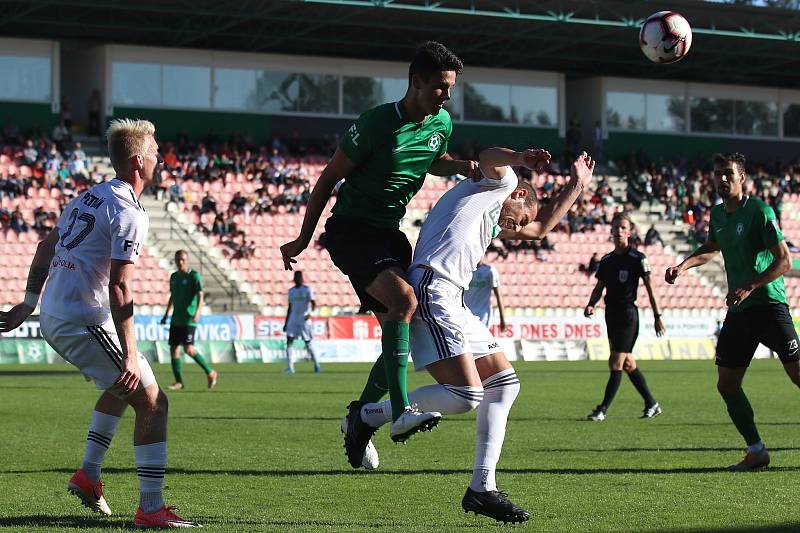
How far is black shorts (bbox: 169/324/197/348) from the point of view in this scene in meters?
20.2

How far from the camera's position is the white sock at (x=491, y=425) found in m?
6.93

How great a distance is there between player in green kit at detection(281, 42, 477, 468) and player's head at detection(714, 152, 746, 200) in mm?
3164

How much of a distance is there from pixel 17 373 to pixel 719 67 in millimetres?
33241

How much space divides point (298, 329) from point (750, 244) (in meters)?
17.4

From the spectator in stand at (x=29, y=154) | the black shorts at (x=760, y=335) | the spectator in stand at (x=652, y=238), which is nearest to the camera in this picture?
the black shorts at (x=760, y=335)

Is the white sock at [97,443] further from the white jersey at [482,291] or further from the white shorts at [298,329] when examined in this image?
the white shorts at [298,329]

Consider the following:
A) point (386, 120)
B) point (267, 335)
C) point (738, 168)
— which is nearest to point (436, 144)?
point (386, 120)

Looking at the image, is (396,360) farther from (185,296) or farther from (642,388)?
(185,296)

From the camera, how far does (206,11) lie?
38.4 metres

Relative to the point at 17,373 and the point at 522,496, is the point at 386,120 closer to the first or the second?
the point at 522,496

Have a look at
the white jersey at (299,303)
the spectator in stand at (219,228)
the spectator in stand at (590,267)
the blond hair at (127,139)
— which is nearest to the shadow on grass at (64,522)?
the blond hair at (127,139)

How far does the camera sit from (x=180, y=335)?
66.5 feet

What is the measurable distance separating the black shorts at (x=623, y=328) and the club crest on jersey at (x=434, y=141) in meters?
8.24

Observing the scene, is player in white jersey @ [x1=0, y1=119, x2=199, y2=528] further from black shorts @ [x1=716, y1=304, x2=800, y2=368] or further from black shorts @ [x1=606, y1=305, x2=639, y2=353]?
black shorts @ [x1=606, y1=305, x2=639, y2=353]
